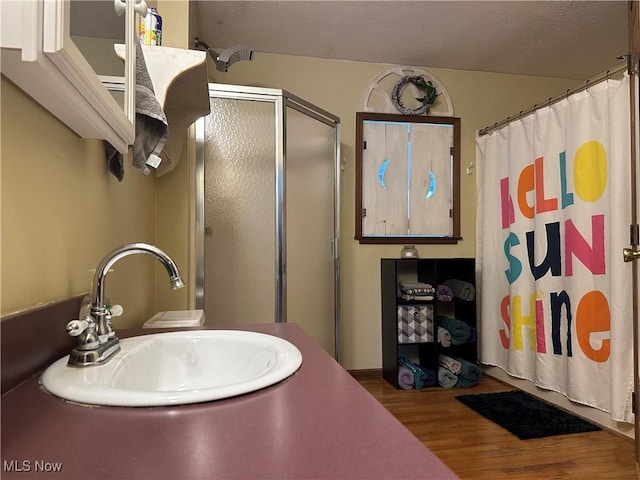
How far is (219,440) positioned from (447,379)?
2.77 m

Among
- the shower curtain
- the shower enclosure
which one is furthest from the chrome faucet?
the shower curtain

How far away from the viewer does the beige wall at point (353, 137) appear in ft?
9.91

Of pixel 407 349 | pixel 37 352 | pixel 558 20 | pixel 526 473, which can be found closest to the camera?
pixel 37 352

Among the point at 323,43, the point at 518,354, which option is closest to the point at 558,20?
the point at 323,43

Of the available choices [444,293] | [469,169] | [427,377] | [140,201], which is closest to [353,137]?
[469,169]

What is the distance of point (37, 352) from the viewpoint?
63cm

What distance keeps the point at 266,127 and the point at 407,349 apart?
1969mm

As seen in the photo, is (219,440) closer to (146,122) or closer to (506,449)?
(146,122)

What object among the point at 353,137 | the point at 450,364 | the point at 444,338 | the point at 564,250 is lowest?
the point at 450,364

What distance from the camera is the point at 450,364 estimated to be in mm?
2936

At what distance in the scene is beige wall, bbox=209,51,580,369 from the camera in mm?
3020

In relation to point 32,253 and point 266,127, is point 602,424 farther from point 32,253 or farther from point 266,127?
point 32,253

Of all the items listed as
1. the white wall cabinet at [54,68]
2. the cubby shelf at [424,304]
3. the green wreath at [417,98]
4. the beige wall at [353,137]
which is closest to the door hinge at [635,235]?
the cubby shelf at [424,304]

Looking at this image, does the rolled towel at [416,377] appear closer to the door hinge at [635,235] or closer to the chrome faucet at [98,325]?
the door hinge at [635,235]
